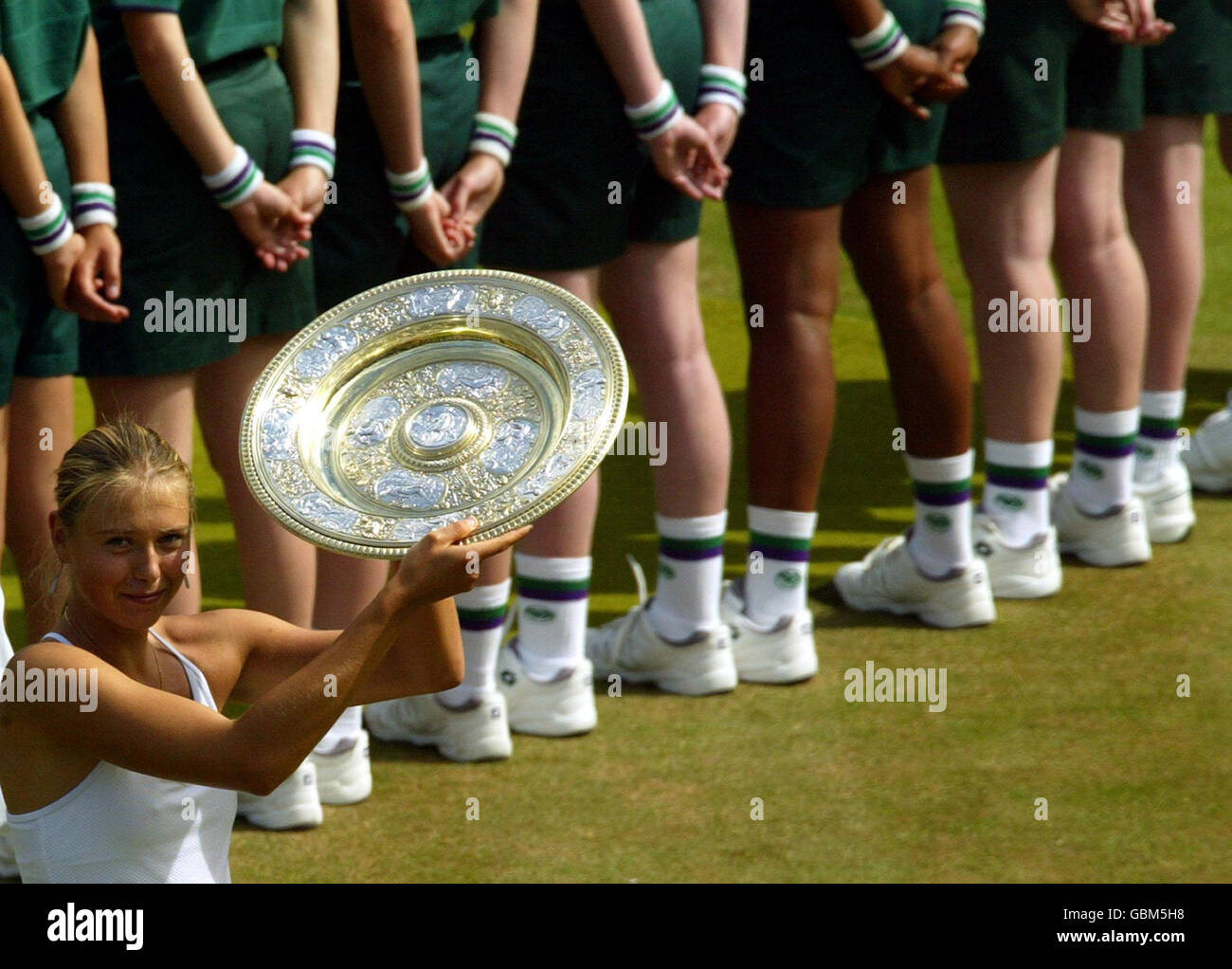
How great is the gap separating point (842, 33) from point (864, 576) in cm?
121

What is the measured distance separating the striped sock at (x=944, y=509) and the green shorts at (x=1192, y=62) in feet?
3.35

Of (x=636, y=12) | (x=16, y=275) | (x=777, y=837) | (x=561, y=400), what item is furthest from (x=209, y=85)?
(x=777, y=837)

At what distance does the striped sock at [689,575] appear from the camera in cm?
410

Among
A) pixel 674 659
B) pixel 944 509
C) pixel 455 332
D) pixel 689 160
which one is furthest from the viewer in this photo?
pixel 944 509

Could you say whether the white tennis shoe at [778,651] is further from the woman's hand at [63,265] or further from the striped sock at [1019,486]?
the woman's hand at [63,265]

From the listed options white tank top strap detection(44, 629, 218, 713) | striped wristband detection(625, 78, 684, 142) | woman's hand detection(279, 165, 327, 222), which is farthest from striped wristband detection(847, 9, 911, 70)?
white tank top strap detection(44, 629, 218, 713)

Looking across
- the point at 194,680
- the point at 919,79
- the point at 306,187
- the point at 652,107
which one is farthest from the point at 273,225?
the point at 919,79

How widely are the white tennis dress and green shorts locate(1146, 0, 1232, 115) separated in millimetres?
3338

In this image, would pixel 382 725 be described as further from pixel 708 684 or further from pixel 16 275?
pixel 16 275

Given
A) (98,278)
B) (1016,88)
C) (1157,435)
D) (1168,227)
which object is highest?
(98,278)

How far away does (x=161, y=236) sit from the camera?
332 centimetres

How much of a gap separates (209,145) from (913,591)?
1943 millimetres

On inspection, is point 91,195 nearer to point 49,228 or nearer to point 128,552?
point 49,228
